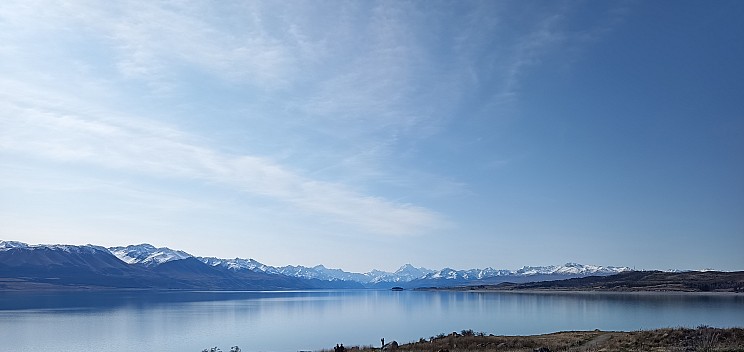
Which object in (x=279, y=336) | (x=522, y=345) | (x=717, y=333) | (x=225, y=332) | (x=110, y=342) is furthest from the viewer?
(x=225, y=332)

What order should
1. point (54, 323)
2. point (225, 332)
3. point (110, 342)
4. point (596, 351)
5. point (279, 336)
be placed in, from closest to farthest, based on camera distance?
point (596, 351) < point (110, 342) < point (279, 336) < point (225, 332) < point (54, 323)

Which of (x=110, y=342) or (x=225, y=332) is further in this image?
(x=225, y=332)

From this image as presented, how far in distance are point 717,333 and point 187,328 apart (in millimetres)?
70847

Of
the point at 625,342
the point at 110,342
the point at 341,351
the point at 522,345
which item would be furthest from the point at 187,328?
the point at 625,342

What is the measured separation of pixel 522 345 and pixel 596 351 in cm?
766

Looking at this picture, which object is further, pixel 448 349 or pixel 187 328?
pixel 187 328

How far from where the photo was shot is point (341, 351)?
128 feet

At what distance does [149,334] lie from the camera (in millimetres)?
74062

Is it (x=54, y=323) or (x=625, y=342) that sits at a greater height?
(x=625, y=342)

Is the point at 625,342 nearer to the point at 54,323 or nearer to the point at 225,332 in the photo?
the point at 225,332

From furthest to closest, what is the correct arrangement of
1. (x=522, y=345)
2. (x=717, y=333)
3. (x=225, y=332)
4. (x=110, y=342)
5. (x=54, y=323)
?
(x=54, y=323)
(x=225, y=332)
(x=110, y=342)
(x=522, y=345)
(x=717, y=333)

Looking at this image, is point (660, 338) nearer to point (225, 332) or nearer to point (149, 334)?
point (225, 332)

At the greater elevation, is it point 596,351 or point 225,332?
point 596,351

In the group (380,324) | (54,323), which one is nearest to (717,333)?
(380,324)
